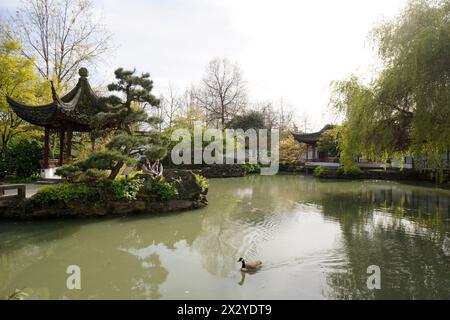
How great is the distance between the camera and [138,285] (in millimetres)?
3857

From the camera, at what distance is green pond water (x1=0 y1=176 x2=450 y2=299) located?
3.70 m

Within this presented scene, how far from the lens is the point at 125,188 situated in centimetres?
748

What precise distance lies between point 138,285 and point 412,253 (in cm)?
420

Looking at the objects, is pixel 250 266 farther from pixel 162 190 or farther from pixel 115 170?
pixel 115 170

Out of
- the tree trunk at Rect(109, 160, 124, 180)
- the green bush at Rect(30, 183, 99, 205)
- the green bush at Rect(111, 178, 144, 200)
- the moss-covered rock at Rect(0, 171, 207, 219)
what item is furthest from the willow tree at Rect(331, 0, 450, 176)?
the green bush at Rect(30, 183, 99, 205)

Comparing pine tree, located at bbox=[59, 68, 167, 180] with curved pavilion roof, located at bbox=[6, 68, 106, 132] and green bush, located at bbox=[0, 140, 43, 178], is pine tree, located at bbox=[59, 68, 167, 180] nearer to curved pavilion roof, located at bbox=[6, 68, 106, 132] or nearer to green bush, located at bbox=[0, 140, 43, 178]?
curved pavilion roof, located at bbox=[6, 68, 106, 132]

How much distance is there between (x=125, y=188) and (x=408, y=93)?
750cm

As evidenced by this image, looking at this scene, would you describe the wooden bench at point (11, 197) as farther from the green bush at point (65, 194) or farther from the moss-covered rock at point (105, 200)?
the green bush at point (65, 194)

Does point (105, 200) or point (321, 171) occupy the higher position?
point (321, 171)

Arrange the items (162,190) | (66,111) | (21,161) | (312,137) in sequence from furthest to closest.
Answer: (312,137) → (21,161) → (66,111) → (162,190)

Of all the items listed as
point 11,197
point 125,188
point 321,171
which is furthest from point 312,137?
point 11,197

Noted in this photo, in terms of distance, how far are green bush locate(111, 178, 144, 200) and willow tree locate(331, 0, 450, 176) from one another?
6.82 meters

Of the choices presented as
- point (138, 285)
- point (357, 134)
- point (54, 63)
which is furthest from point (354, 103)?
point (54, 63)
